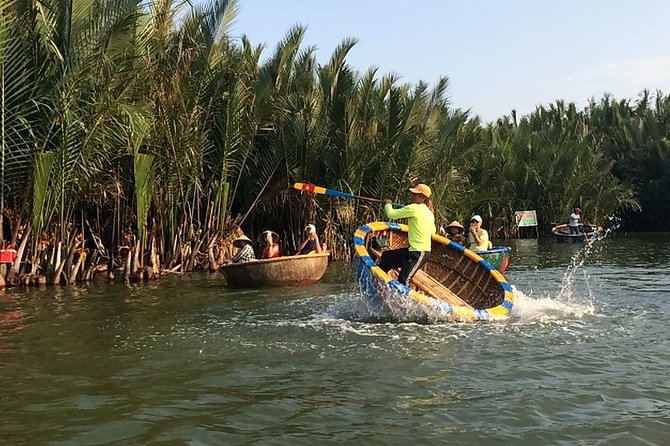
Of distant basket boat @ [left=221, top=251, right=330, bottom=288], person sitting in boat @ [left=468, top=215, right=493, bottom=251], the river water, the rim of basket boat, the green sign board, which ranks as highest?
the green sign board

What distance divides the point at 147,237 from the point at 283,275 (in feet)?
13.3

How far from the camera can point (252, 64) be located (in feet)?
58.6

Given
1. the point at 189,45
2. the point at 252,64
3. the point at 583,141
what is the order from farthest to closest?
1. the point at 583,141
2. the point at 252,64
3. the point at 189,45

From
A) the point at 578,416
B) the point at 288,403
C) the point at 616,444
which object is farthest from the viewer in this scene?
the point at 288,403

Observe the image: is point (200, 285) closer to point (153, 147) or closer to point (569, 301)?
point (153, 147)

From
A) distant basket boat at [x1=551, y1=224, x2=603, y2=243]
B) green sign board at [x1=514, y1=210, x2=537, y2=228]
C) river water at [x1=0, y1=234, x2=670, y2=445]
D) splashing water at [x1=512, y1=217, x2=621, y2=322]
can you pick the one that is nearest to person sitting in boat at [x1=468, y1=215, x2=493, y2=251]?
splashing water at [x1=512, y1=217, x2=621, y2=322]

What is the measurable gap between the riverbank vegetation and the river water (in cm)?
317

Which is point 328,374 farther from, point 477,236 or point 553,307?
point 477,236

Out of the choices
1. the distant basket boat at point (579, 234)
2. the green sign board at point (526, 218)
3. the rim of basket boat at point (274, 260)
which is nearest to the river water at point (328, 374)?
the rim of basket boat at point (274, 260)

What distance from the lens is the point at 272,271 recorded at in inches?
500

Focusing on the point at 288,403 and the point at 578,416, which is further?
the point at 288,403

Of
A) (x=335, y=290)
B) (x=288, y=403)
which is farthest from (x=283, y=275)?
(x=288, y=403)

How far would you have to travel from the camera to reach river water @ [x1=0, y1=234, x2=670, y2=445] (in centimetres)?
468

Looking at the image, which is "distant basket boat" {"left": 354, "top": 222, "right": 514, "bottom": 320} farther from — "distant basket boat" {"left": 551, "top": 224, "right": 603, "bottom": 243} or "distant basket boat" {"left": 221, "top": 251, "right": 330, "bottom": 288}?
"distant basket boat" {"left": 551, "top": 224, "right": 603, "bottom": 243}
